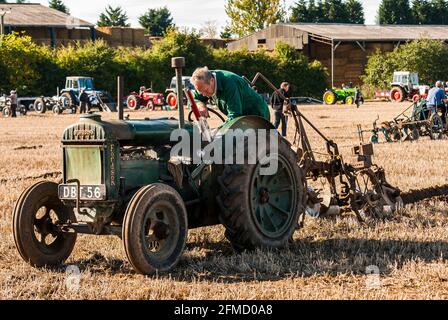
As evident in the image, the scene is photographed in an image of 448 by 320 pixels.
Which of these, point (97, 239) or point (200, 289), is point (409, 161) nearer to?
point (97, 239)

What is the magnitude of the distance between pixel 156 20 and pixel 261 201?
294ft

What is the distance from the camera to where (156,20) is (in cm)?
9450

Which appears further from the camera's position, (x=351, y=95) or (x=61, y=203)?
(x=351, y=95)

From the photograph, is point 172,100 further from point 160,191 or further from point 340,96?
point 160,191

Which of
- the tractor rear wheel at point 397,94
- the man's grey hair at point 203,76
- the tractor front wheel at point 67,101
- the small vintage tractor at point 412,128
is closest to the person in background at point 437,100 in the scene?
the small vintage tractor at point 412,128

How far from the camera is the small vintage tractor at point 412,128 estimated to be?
18.5 metres

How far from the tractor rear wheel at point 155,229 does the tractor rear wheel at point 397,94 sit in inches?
1675

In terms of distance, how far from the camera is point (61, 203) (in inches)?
255

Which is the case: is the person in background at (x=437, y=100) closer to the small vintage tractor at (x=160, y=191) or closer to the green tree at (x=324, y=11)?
the small vintage tractor at (x=160, y=191)

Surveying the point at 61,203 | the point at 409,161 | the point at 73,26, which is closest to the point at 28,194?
the point at 61,203

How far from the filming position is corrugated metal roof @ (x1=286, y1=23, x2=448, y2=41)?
197 feet
